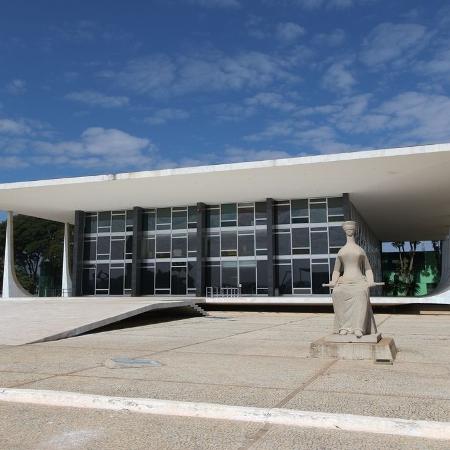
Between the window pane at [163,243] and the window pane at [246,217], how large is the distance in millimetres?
5133

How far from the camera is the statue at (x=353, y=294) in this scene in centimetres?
962

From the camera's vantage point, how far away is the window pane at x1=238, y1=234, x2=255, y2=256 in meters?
31.8

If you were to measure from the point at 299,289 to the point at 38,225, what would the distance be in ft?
128

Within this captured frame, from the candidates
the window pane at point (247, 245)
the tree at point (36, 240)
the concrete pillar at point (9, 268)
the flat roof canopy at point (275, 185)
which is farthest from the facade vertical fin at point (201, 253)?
the tree at point (36, 240)

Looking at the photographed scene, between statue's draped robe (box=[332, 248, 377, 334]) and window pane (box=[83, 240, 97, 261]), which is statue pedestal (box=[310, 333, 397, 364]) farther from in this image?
window pane (box=[83, 240, 97, 261])

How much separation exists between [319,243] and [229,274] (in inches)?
239

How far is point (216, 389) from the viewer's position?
20.5ft

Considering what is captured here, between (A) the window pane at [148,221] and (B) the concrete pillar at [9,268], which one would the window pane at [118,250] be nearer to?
(A) the window pane at [148,221]

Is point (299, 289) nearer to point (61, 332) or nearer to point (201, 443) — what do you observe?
point (61, 332)

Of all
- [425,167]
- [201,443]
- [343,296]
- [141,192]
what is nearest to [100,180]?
[141,192]

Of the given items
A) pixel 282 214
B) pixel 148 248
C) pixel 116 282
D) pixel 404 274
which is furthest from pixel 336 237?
pixel 404 274

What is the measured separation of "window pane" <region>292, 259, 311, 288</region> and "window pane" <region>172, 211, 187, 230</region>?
7788 mm

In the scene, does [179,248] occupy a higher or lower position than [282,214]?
lower

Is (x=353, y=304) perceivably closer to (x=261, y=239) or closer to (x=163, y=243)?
(x=261, y=239)
